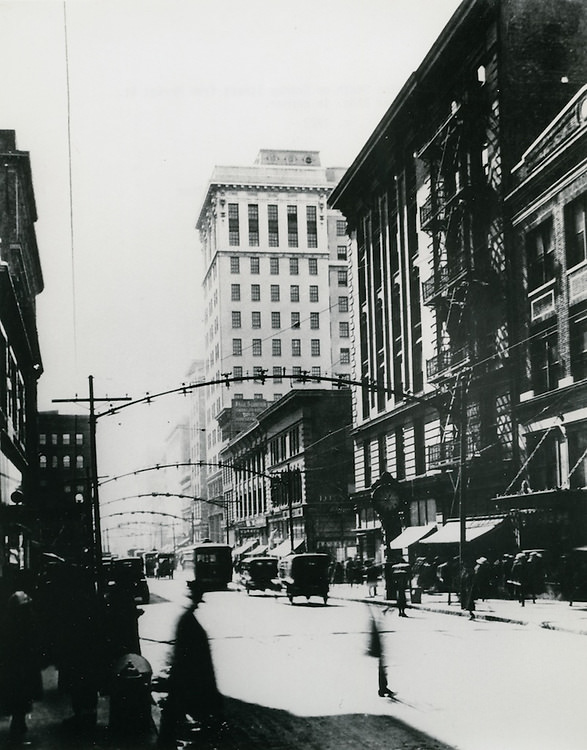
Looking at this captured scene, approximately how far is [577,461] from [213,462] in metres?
11.4

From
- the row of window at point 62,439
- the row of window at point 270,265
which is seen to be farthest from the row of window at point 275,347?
the row of window at point 62,439

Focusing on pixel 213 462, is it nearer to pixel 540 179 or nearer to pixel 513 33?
pixel 540 179

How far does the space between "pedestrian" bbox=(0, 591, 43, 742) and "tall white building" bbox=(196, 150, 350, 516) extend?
9043 millimetres

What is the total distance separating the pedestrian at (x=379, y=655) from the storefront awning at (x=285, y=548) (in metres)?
3.98

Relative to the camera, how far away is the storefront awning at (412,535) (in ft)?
84.2

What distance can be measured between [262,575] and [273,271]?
27.9m

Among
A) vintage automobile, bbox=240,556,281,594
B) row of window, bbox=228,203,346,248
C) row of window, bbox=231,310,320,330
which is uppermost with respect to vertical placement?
row of window, bbox=228,203,346,248

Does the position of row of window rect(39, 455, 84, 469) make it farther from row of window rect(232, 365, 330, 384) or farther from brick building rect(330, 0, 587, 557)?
row of window rect(232, 365, 330, 384)

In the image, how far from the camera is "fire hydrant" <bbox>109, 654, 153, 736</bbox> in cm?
1173

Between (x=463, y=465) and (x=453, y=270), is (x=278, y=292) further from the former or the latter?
(x=463, y=465)

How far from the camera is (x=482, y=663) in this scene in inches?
655

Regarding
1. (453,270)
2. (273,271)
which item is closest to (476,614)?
(453,270)

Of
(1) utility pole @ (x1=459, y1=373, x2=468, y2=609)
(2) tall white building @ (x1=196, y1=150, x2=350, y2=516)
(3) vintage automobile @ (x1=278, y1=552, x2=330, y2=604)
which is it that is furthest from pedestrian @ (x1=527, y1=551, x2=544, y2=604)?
(2) tall white building @ (x1=196, y1=150, x2=350, y2=516)

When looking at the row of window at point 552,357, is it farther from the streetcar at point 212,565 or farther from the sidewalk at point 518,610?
the streetcar at point 212,565
